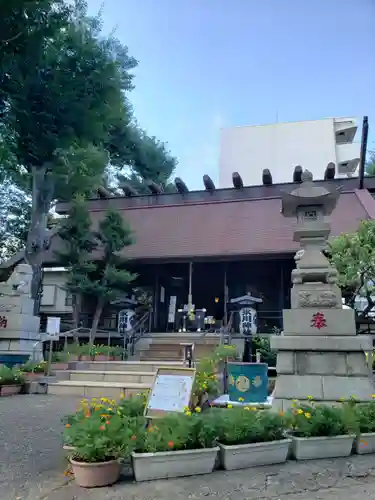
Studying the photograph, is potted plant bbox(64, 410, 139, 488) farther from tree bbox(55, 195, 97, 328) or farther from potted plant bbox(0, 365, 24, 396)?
tree bbox(55, 195, 97, 328)

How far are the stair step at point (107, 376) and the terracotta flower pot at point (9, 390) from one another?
1.03 metres

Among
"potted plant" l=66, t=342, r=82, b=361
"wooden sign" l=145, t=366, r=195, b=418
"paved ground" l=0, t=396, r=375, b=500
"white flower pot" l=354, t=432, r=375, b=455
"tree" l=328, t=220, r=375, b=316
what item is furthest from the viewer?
"potted plant" l=66, t=342, r=82, b=361

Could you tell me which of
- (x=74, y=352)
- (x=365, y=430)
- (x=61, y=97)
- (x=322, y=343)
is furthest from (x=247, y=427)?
(x=74, y=352)

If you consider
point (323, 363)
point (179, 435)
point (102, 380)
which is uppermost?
point (323, 363)

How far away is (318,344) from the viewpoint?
19.1ft

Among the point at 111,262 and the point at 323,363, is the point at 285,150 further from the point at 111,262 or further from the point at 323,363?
the point at 323,363

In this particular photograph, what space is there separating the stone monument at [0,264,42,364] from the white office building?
22045 mm

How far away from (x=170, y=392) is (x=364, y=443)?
2.20 meters

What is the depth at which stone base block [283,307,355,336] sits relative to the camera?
19.4ft

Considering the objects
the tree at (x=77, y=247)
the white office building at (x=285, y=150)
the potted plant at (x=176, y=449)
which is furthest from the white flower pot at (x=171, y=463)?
the white office building at (x=285, y=150)

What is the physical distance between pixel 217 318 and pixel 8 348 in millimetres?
10045

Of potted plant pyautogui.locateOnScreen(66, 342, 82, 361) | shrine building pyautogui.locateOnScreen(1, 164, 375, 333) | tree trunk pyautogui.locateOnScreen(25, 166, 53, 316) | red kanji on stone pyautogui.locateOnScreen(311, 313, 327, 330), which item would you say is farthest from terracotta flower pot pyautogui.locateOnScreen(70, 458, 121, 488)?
tree trunk pyautogui.locateOnScreen(25, 166, 53, 316)

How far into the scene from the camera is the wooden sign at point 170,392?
462 cm

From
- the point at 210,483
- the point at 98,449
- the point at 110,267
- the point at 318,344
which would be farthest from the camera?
the point at 110,267
